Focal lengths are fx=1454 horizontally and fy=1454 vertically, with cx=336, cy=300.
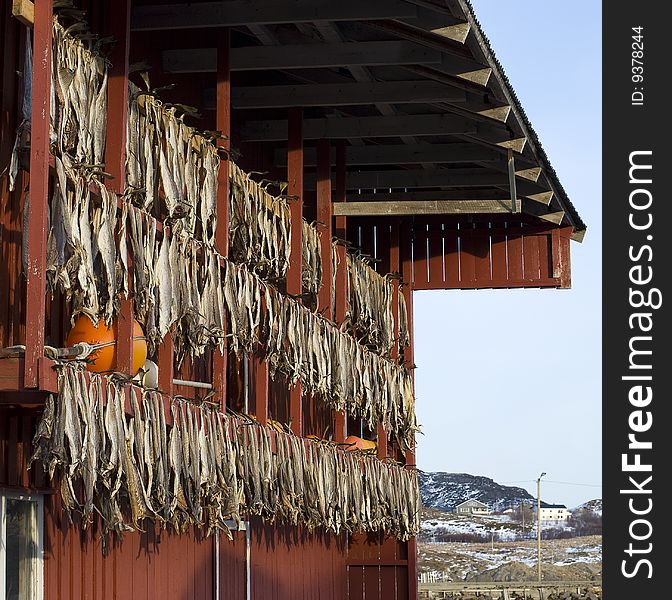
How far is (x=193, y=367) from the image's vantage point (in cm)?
1395

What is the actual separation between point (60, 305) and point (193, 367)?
11.3 ft

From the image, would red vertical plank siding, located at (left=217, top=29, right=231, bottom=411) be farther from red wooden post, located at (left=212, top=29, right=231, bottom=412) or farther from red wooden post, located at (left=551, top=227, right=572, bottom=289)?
red wooden post, located at (left=551, top=227, right=572, bottom=289)

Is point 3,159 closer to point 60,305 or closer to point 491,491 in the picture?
point 60,305

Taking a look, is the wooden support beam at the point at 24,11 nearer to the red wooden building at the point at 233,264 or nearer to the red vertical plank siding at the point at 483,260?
the red wooden building at the point at 233,264

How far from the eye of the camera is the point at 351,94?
47.0 ft

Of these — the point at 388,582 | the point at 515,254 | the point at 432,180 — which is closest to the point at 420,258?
the point at 515,254

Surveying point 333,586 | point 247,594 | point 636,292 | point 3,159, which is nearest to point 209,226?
point 3,159

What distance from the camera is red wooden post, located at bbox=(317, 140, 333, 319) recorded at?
1553 centimetres

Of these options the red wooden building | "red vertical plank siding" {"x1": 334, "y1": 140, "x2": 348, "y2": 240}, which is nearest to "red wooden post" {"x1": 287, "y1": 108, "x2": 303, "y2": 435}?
the red wooden building

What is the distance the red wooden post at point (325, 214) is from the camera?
15531 millimetres

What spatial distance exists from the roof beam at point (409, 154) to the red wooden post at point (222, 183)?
4.48 meters

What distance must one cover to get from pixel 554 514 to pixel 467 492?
10.2 m

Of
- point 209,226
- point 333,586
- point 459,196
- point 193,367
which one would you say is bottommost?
point 333,586

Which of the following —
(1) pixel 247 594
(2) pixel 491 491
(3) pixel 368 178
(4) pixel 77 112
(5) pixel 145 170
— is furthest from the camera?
(2) pixel 491 491
